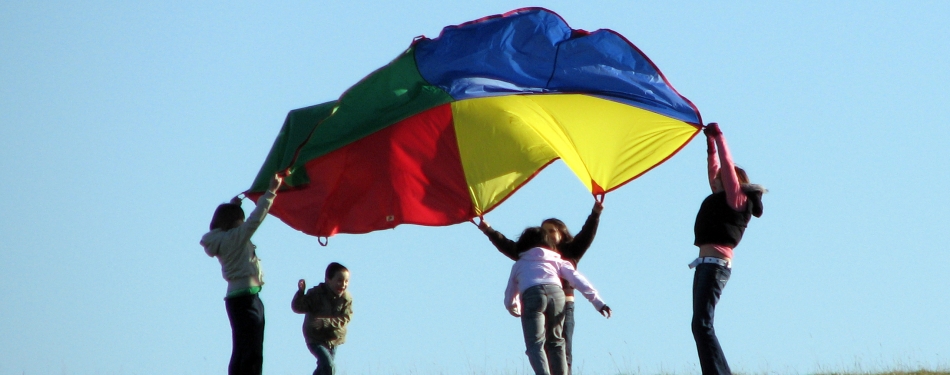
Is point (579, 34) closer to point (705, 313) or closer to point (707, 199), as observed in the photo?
point (707, 199)

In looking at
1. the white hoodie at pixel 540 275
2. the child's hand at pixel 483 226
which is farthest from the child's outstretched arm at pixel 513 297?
the child's hand at pixel 483 226

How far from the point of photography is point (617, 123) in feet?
34.0

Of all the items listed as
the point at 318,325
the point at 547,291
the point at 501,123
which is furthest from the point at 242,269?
the point at 501,123

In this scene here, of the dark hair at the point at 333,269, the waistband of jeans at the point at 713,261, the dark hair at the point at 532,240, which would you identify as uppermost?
the dark hair at the point at 333,269

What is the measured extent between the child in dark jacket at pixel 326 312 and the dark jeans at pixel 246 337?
2.79ft

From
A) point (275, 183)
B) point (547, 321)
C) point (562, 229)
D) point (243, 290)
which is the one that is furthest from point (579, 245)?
point (243, 290)

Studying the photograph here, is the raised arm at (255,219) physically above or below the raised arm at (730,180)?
above

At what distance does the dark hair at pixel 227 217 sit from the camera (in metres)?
8.87

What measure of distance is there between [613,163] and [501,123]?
3.50ft

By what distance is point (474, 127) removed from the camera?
10.8m

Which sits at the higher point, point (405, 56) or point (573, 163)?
point (405, 56)

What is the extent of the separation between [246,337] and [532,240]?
2.24m

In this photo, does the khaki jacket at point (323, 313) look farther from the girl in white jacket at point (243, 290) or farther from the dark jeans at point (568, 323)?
the dark jeans at point (568, 323)

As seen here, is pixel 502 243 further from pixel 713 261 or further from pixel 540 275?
pixel 713 261
